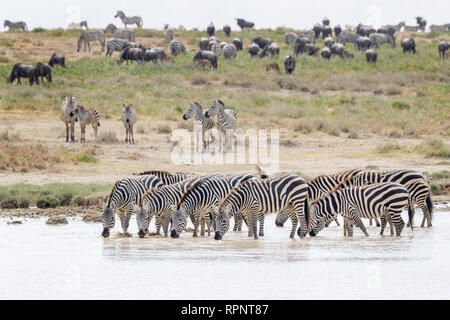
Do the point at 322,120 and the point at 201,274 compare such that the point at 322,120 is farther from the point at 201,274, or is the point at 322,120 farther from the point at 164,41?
the point at 164,41

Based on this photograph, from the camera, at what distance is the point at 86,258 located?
45.7ft

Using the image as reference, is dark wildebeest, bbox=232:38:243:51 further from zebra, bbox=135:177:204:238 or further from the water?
zebra, bbox=135:177:204:238

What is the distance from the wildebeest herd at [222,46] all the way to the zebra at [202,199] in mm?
22983

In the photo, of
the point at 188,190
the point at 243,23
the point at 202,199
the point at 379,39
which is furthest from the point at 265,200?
the point at 243,23

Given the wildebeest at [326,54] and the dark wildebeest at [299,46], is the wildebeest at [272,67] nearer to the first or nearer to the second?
the wildebeest at [326,54]

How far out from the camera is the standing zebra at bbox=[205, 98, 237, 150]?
87.4ft

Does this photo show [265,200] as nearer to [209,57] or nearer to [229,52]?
[209,57]

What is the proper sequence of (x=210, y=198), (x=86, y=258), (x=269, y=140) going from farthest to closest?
(x=269, y=140) < (x=210, y=198) < (x=86, y=258)

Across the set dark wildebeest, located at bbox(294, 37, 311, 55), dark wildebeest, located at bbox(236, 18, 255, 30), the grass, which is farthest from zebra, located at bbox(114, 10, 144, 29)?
the grass

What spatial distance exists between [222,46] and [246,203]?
37838mm

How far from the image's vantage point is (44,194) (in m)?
19.6

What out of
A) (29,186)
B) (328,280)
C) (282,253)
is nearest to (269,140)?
(29,186)

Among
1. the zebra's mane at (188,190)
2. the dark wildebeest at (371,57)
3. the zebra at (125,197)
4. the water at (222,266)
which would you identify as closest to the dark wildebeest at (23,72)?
the dark wildebeest at (371,57)

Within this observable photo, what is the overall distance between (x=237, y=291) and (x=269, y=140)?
56.0 ft
